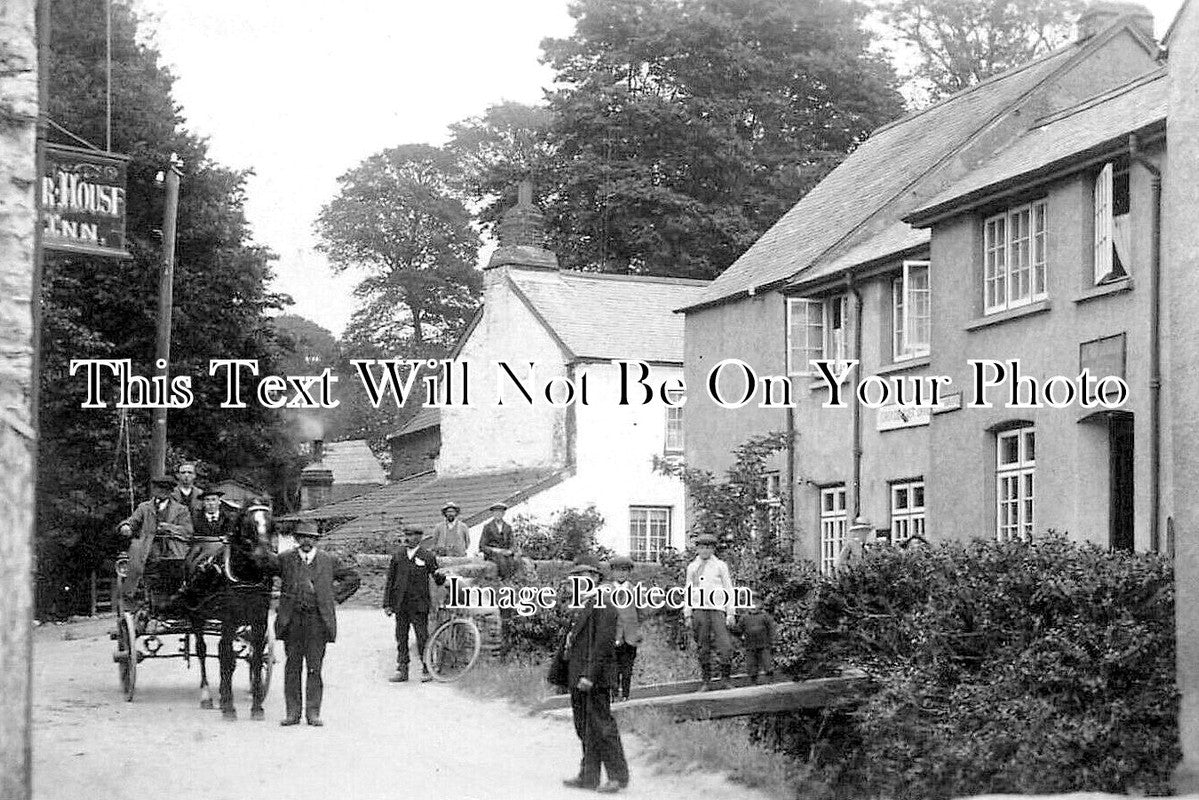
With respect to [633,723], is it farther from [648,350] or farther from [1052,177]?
[648,350]

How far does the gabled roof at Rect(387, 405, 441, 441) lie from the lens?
46.2m

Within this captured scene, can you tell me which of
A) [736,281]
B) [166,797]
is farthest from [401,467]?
[166,797]

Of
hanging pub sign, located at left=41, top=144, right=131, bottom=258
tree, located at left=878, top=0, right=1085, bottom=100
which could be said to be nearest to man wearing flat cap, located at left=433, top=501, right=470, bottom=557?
hanging pub sign, located at left=41, top=144, right=131, bottom=258

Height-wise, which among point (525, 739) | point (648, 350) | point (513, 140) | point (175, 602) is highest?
point (513, 140)

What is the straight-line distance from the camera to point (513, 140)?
40.7 metres

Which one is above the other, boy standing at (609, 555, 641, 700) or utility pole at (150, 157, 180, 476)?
utility pole at (150, 157, 180, 476)

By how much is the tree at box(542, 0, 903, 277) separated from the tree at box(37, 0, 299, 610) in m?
8.24

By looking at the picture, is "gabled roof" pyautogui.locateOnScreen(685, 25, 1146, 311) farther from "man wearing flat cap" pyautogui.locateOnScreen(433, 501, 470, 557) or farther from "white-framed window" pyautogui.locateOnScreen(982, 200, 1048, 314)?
"man wearing flat cap" pyautogui.locateOnScreen(433, 501, 470, 557)

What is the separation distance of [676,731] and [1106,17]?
1568cm

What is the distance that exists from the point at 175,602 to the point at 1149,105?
38.5ft

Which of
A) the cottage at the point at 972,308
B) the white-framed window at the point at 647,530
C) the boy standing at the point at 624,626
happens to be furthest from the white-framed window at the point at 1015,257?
the white-framed window at the point at 647,530

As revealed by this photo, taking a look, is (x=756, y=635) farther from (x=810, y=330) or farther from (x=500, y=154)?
(x=500, y=154)

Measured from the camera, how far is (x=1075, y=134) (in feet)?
68.7

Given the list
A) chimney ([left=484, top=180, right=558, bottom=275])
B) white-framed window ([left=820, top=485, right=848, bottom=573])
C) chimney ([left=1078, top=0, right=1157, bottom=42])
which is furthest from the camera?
chimney ([left=484, top=180, right=558, bottom=275])
